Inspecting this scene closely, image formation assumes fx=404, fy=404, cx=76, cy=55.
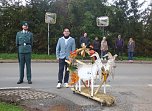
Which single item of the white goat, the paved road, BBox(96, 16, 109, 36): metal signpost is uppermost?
BBox(96, 16, 109, 36): metal signpost

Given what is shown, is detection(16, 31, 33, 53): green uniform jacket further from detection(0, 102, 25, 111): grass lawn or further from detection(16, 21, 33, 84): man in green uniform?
detection(0, 102, 25, 111): grass lawn

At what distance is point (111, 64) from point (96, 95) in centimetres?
85

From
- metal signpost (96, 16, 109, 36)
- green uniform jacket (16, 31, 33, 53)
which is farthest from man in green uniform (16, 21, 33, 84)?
metal signpost (96, 16, 109, 36)

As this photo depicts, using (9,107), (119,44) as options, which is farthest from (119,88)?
(119,44)

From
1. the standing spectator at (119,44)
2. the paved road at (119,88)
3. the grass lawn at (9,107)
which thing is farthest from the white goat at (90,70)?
the standing spectator at (119,44)

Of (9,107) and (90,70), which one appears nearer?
(9,107)

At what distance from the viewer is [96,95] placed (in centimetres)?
996

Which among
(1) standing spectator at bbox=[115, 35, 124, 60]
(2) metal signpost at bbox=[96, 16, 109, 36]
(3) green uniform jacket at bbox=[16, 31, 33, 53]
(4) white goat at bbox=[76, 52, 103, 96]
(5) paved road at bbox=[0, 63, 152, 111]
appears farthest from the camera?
(2) metal signpost at bbox=[96, 16, 109, 36]

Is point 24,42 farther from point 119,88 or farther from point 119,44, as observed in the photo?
point 119,44

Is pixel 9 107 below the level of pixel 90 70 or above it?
below

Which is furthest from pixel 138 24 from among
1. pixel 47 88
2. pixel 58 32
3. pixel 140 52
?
pixel 47 88

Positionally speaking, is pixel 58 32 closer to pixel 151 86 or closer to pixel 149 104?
pixel 151 86

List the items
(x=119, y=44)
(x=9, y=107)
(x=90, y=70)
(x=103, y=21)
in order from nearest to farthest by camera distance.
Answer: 1. (x=9, y=107)
2. (x=90, y=70)
3. (x=119, y=44)
4. (x=103, y=21)

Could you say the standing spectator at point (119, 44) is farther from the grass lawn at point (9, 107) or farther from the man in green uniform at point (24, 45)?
the grass lawn at point (9, 107)
